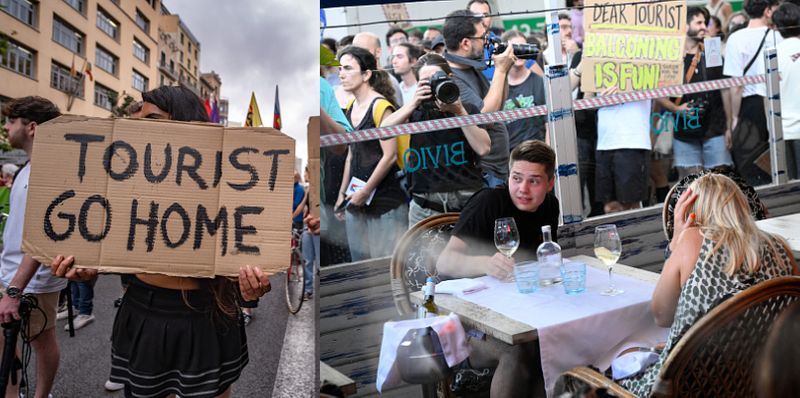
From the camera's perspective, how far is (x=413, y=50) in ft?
9.23

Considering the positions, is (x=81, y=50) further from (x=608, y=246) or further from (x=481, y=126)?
(x=608, y=246)

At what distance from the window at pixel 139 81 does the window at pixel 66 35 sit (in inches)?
Result: 23.9

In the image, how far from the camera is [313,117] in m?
2.64

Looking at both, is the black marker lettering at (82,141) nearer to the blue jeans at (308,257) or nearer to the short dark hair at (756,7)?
the short dark hair at (756,7)

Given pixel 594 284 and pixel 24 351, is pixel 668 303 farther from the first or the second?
pixel 24 351

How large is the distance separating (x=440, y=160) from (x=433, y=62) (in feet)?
1.62

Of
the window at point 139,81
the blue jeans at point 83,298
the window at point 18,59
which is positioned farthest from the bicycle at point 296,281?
the window at point 18,59

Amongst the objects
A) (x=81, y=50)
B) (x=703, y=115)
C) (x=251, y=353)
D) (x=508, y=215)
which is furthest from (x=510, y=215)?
(x=81, y=50)

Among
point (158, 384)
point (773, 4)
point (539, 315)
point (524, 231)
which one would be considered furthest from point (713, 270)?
point (773, 4)

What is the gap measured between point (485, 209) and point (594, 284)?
612mm

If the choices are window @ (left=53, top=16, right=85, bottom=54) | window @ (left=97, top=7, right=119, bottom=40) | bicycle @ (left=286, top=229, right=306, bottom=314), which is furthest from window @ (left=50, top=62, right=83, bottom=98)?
bicycle @ (left=286, top=229, right=306, bottom=314)

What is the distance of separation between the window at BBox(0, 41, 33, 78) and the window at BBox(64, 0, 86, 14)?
9.14 feet

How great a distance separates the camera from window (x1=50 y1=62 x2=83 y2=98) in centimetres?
648

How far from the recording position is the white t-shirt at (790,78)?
11.2 ft
